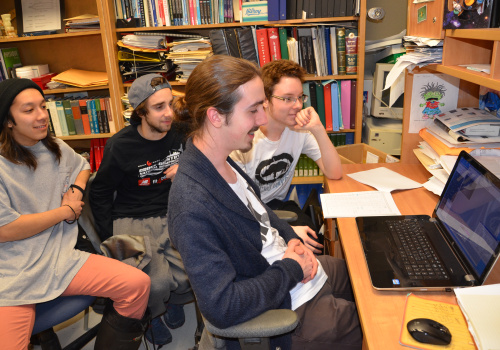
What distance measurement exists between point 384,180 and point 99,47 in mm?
2347

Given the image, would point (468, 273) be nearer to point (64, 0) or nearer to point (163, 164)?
A: point (163, 164)

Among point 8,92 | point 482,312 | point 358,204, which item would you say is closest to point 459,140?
point 358,204

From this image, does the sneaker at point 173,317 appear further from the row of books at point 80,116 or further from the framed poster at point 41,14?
the framed poster at point 41,14

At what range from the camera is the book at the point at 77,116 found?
291 centimetres

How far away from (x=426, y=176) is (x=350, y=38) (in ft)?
3.92

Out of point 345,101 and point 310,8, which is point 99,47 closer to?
point 310,8

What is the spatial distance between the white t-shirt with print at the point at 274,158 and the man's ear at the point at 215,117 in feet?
2.46

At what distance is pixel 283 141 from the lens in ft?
6.62

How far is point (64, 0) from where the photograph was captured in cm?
294

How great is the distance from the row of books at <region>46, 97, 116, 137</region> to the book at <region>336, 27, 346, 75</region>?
1.65 meters

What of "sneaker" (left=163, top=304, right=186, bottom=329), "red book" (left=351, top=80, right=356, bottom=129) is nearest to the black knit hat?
"sneaker" (left=163, top=304, right=186, bottom=329)

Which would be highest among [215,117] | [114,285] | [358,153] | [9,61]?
[9,61]

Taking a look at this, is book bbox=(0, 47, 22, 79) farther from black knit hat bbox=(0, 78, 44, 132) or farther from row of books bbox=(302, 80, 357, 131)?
row of books bbox=(302, 80, 357, 131)

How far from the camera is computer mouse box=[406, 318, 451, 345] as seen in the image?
913 mm
